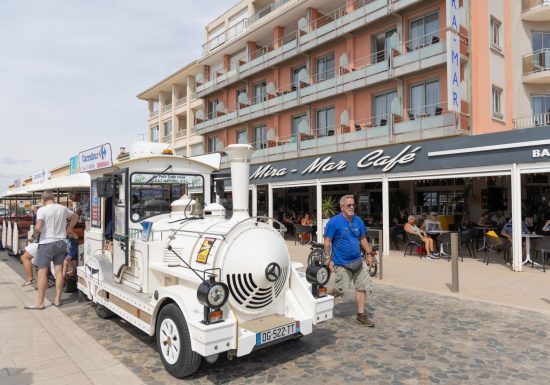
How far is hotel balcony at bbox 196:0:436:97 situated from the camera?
17.6 metres

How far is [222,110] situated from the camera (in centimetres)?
2805

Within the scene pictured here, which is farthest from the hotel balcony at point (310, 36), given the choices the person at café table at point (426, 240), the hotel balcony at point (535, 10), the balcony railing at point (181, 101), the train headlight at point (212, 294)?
the train headlight at point (212, 294)

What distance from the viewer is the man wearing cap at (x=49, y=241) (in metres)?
6.78

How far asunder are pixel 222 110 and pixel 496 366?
84.1 feet

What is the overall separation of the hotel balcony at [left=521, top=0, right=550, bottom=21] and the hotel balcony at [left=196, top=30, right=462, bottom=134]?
539cm

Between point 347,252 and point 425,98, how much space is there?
12942 millimetres

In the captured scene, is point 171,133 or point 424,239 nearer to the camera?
point 424,239

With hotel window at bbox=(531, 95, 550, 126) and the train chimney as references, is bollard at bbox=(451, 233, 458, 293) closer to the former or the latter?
the train chimney

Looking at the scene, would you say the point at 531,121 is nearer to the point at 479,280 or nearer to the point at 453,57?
the point at 453,57

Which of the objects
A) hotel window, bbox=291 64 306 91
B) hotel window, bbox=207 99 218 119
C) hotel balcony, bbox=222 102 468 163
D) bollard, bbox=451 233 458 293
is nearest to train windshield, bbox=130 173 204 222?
bollard, bbox=451 233 458 293

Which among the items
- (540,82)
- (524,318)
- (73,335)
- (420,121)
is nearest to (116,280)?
(73,335)

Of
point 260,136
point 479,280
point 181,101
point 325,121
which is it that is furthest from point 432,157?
point 181,101

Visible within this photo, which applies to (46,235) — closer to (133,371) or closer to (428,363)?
(133,371)

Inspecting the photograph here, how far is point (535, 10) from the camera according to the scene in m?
17.5
